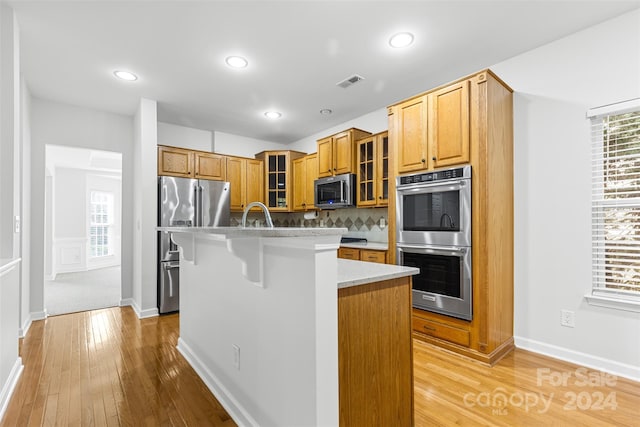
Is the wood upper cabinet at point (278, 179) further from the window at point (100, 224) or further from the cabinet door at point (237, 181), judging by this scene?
the window at point (100, 224)

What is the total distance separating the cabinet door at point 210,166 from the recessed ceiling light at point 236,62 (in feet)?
6.33

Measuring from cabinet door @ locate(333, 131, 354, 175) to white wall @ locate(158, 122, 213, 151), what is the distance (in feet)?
7.23

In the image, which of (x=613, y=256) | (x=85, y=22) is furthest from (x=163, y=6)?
(x=613, y=256)

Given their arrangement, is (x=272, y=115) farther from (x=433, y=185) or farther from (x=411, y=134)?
(x=433, y=185)

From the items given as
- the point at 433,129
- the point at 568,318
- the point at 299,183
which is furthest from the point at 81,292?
the point at 568,318

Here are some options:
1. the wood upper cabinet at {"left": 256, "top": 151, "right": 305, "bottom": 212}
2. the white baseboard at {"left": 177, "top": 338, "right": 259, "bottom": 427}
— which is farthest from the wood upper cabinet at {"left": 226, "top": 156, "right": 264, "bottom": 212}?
the white baseboard at {"left": 177, "top": 338, "right": 259, "bottom": 427}

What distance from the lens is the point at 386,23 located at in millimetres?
2326

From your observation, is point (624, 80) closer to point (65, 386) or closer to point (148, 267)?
point (65, 386)

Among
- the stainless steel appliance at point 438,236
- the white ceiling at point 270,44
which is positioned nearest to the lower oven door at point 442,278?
the stainless steel appliance at point 438,236

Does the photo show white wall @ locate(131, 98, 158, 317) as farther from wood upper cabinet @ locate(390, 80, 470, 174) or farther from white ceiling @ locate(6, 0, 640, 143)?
wood upper cabinet @ locate(390, 80, 470, 174)

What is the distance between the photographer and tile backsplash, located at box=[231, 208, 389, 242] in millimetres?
4223

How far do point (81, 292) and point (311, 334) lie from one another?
556 cm

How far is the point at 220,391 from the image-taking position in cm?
196

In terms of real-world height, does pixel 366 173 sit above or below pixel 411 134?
below
